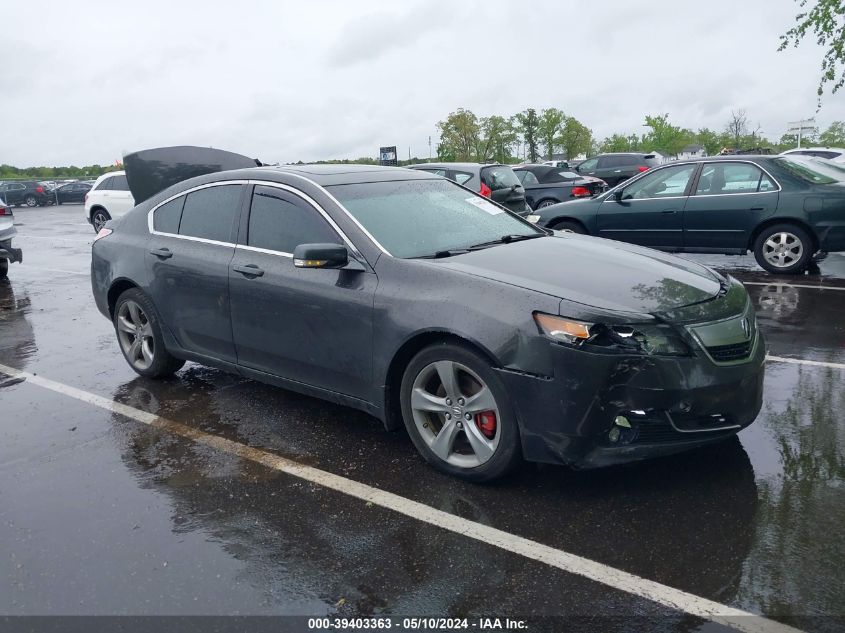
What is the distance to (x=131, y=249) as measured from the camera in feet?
19.3

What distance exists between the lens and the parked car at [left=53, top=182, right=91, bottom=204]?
42750mm

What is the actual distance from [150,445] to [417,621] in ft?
8.20

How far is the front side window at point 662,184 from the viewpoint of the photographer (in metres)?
10.6

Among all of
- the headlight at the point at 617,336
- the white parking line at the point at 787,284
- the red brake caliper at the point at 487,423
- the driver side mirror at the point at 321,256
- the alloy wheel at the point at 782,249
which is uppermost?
the driver side mirror at the point at 321,256

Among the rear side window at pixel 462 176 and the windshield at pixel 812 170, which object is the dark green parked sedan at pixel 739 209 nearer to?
the windshield at pixel 812 170

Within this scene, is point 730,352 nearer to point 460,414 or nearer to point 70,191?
point 460,414

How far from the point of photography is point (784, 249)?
32.6 ft

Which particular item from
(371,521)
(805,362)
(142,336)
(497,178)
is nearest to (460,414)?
(371,521)

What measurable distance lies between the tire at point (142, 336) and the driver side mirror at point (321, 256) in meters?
1.91

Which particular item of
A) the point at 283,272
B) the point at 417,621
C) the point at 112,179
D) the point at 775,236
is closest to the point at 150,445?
the point at 283,272

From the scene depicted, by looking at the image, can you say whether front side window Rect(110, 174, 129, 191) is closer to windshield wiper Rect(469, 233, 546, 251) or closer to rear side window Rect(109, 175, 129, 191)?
rear side window Rect(109, 175, 129, 191)

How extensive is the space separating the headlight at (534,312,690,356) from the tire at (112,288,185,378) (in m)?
3.29

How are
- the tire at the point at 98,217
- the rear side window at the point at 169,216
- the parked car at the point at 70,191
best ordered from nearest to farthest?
the rear side window at the point at 169,216, the tire at the point at 98,217, the parked car at the point at 70,191

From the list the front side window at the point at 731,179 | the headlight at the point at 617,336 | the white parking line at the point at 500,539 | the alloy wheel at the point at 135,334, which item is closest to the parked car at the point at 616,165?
the front side window at the point at 731,179
